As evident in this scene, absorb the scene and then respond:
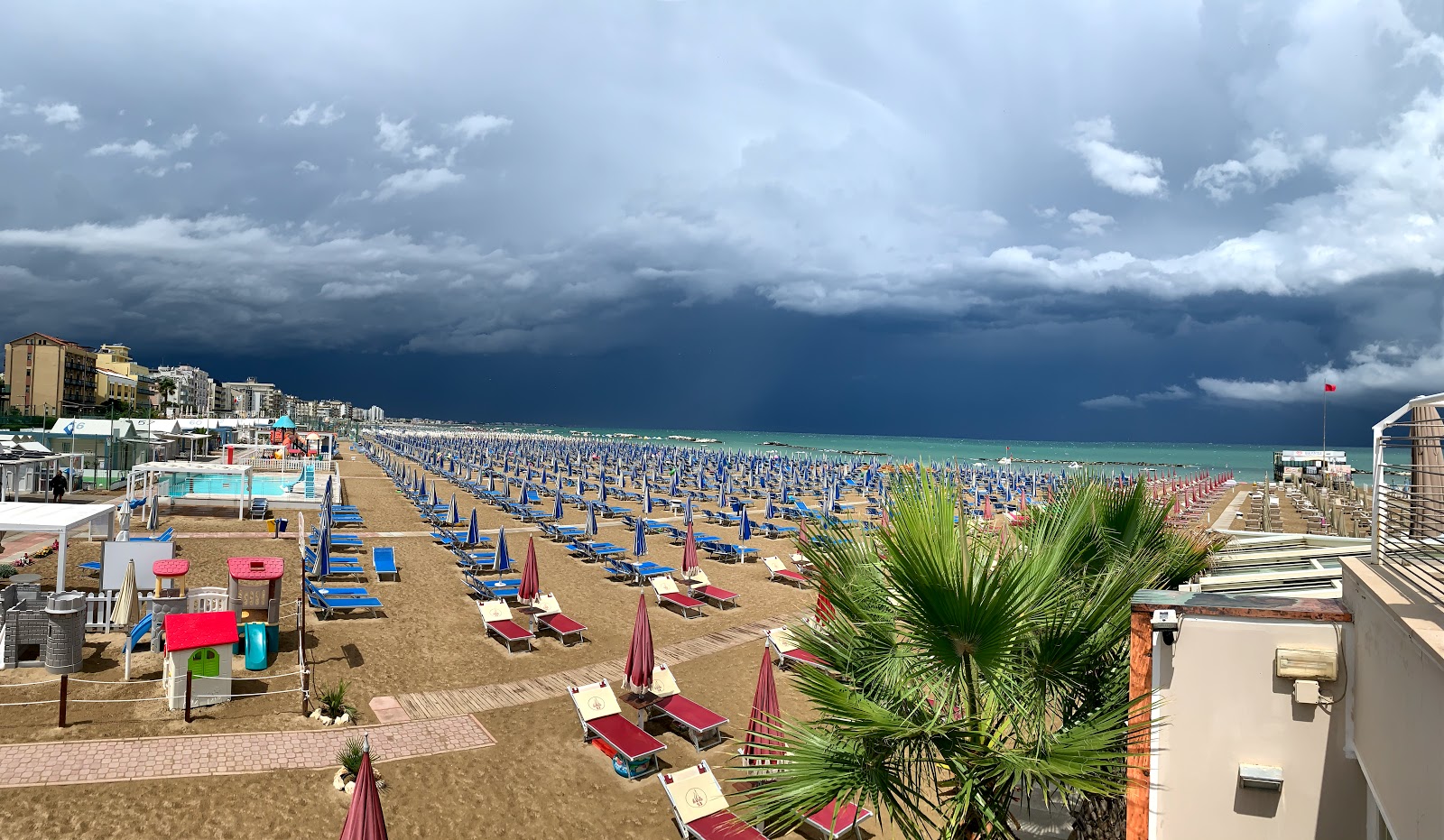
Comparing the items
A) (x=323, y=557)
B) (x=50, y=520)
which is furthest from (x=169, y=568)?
(x=323, y=557)

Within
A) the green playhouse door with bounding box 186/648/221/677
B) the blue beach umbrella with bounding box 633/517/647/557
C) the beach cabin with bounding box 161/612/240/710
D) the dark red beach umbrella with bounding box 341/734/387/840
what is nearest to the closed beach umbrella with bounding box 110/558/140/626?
the beach cabin with bounding box 161/612/240/710

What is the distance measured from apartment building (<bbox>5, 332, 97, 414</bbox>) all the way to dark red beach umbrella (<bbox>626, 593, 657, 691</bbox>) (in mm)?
80218

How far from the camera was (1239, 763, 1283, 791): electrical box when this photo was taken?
390 centimetres

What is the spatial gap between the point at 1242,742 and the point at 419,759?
23.0ft

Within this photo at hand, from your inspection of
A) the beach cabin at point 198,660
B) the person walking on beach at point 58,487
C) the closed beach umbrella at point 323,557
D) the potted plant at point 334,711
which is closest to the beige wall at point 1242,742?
the potted plant at point 334,711

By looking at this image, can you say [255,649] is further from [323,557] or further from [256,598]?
[323,557]

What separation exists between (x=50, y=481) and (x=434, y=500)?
35.6 feet

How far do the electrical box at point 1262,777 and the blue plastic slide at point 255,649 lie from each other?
33.9ft

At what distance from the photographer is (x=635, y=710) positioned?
29.8ft

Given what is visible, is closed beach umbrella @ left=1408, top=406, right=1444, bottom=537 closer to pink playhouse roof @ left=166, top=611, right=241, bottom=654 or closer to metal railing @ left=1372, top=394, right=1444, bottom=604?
metal railing @ left=1372, top=394, right=1444, bottom=604

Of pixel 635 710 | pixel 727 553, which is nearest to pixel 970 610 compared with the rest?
pixel 635 710

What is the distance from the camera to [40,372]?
65938 mm

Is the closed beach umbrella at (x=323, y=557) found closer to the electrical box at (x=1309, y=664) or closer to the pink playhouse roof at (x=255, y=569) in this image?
the pink playhouse roof at (x=255, y=569)

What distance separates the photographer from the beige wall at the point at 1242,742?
3871 millimetres
